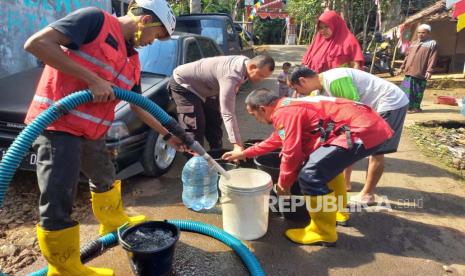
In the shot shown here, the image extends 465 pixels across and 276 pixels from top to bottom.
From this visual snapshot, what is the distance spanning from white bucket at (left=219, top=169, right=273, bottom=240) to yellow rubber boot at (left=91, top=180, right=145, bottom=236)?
84 centimetres

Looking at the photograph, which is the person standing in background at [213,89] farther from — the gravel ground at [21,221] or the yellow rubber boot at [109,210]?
the gravel ground at [21,221]

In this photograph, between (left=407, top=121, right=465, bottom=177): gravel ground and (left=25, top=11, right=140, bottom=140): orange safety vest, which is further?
(left=407, top=121, right=465, bottom=177): gravel ground

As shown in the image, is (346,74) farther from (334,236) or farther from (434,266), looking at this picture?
(434,266)

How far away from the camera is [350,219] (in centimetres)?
364

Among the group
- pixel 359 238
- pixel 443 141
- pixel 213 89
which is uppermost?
pixel 213 89

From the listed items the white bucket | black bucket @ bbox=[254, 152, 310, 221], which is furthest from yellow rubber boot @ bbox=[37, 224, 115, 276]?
black bucket @ bbox=[254, 152, 310, 221]

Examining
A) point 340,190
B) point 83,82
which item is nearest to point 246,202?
point 340,190

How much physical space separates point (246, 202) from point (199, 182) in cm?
123

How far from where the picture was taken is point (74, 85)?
7.18 ft

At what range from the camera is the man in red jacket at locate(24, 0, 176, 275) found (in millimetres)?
1994

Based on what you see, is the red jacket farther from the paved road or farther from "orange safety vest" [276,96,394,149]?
the paved road

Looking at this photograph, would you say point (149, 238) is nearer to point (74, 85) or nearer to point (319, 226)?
point (74, 85)

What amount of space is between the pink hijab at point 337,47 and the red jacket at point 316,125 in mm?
1602

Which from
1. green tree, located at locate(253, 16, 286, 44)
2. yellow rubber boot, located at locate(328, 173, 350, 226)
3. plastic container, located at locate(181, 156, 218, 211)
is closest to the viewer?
yellow rubber boot, located at locate(328, 173, 350, 226)
